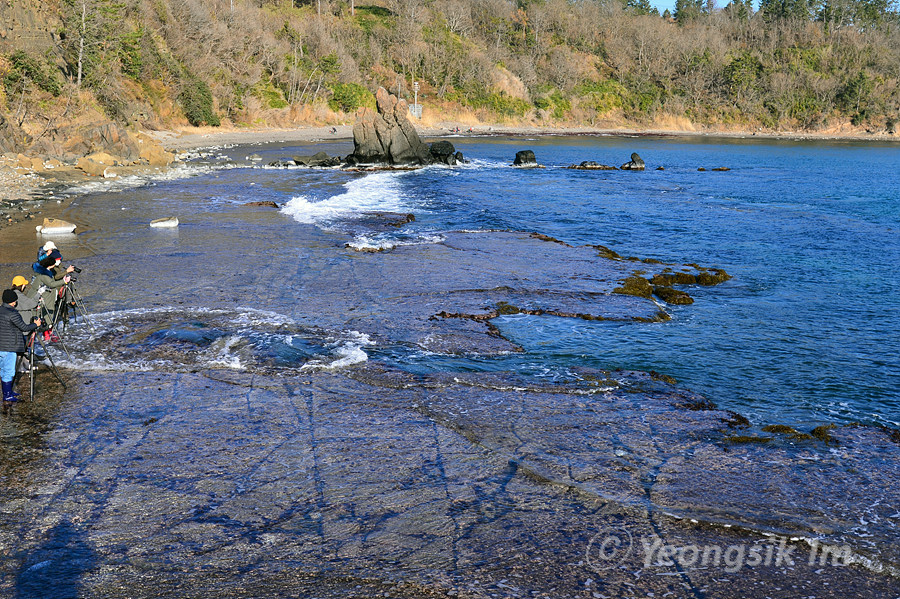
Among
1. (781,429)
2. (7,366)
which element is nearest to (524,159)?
(781,429)

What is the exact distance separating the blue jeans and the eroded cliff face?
2028 inches

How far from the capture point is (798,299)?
1770 centimetres

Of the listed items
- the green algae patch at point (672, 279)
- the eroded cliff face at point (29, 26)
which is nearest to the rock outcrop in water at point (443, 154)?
the eroded cliff face at point (29, 26)

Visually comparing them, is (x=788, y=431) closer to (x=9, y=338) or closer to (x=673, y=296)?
(x=673, y=296)

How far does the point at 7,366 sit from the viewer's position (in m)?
9.45

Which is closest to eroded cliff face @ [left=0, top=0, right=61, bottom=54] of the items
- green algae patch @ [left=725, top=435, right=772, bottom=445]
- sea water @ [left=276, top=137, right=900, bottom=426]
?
sea water @ [left=276, top=137, right=900, bottom=426]

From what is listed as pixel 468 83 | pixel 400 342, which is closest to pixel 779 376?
pixel 400 342

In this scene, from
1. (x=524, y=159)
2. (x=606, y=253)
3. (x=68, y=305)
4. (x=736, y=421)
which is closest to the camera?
(x=736, y=421)

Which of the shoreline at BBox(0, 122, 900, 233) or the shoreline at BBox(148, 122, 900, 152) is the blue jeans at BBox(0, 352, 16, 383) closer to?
the shoreline at BBox(0, 122, 900, 233)

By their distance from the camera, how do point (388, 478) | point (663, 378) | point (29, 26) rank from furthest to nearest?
point (29, 26) → point (663, 378) → point (388, 478)

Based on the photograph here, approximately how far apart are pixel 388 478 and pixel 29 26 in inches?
→ 2424

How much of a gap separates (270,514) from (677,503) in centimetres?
435

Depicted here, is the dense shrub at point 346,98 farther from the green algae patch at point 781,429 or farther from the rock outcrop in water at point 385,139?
the green algae patch at point 781,429

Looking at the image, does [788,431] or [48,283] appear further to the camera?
[48,283]
